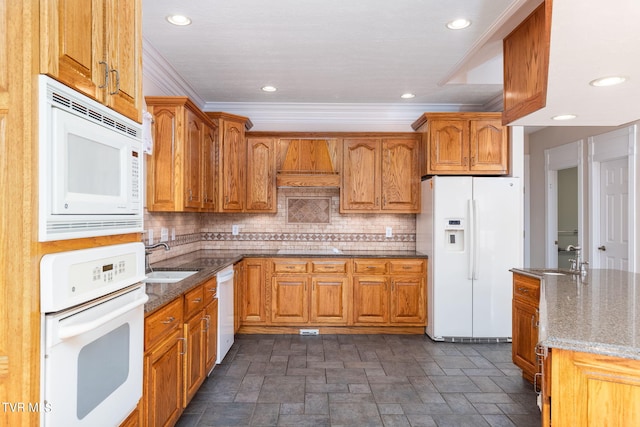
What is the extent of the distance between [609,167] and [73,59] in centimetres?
558

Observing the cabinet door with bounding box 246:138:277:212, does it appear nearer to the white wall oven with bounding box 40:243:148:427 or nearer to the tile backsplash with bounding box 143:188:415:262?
the tile backsplash with bounding box 143:188:415:262

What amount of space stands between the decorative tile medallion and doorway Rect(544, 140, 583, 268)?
133 inches

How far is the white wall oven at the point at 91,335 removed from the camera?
3.52 ft

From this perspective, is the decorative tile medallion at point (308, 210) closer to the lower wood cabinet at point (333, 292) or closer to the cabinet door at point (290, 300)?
the lower wood cabinet at point (333, 292)

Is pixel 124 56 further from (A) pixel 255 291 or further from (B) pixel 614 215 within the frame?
(B) pixel 614 215

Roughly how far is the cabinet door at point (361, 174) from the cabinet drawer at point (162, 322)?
2652 mm

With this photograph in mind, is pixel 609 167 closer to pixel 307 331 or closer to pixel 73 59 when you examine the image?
pixel 307 331

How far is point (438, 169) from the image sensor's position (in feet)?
14.0

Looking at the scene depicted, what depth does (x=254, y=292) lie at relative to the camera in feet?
14.3

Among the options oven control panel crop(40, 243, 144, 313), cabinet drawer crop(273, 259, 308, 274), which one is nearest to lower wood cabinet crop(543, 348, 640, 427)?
oven control panel crop(40, 243, 144, 313)

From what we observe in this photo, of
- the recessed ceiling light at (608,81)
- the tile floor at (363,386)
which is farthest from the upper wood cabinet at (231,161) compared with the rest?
the recessed ceiling light at (608,81)

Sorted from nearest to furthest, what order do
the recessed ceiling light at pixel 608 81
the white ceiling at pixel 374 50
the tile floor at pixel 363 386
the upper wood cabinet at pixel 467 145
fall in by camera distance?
the white ceiling at pixel 374 50 → the recessed ceiling light at pixel 608 81 → the tile floor at pixel 363 386 → the upper wood cabinet at pixel 467 145

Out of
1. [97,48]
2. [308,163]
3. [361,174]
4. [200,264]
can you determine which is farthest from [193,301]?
[361,174]

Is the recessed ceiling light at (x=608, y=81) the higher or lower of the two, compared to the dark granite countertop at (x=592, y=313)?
higher
